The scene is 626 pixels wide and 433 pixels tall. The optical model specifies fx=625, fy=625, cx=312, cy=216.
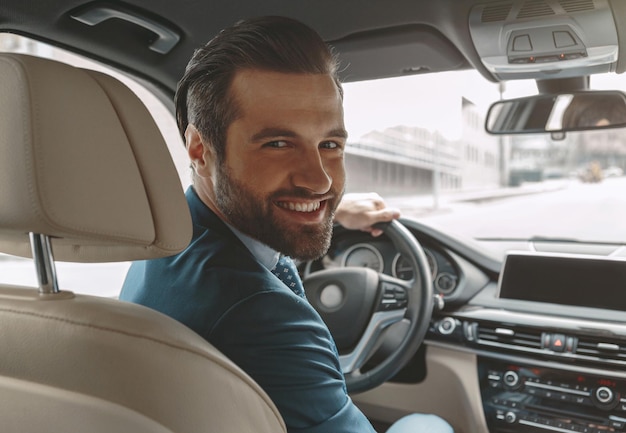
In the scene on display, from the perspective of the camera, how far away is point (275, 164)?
144 cm

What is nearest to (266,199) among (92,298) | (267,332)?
(267,332)

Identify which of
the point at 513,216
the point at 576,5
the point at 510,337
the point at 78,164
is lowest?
the point at 510,337

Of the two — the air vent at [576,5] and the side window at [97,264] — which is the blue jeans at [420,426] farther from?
the air vent at [576,5]

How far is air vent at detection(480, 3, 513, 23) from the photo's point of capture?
6.10 ft

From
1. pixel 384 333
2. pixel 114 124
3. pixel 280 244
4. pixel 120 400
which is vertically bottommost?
pixel 384 333

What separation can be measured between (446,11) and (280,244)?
3.34ft

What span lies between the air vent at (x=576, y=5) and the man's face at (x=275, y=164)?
0.82m

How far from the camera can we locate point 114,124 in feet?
3.21

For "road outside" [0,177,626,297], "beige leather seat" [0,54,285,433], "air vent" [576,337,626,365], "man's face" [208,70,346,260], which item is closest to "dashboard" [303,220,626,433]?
"air vent" [576,337,626,365]

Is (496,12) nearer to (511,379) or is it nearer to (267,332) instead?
(267,332)

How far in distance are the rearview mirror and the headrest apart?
5.78 feet

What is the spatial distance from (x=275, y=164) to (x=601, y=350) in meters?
1.62

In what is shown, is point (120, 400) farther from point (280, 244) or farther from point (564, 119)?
point (564, 119)

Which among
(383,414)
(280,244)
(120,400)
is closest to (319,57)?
(280,244)
